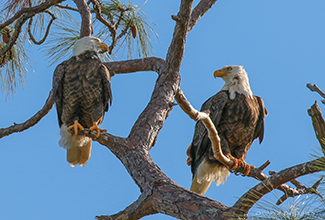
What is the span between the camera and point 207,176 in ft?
15.2

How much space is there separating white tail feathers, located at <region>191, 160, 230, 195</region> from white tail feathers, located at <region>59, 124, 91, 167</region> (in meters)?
1.31

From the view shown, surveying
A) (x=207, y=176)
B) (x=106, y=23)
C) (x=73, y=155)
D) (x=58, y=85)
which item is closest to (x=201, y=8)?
(x=106, y=23)

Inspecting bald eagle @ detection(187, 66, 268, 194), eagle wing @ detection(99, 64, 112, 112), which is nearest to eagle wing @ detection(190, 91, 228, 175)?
bald eagle @ detection(187, 66, 268, 194)

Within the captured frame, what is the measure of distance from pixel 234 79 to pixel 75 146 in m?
2.01

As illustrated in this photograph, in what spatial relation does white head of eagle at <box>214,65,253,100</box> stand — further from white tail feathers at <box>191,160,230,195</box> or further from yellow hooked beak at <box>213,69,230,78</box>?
white tail feathers at <box>191,160,230,195</box>

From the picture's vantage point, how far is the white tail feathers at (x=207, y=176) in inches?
183

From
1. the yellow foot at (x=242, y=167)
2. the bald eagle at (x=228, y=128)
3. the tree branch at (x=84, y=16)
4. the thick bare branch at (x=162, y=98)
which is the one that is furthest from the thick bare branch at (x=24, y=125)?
the yellow foot at (x=242, y=167)

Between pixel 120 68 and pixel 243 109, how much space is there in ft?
4.80

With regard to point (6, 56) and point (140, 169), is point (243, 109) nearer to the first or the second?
point (140, 169)

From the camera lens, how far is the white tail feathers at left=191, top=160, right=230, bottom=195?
464 cm

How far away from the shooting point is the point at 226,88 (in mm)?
4785

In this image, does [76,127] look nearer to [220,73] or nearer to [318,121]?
[220,73]

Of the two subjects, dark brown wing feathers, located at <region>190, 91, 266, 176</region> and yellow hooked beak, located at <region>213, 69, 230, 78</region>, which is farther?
yellow hooked beak, located at <region>213, 69, 230, 78</region>

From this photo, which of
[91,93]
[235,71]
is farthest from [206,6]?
[91,93]
